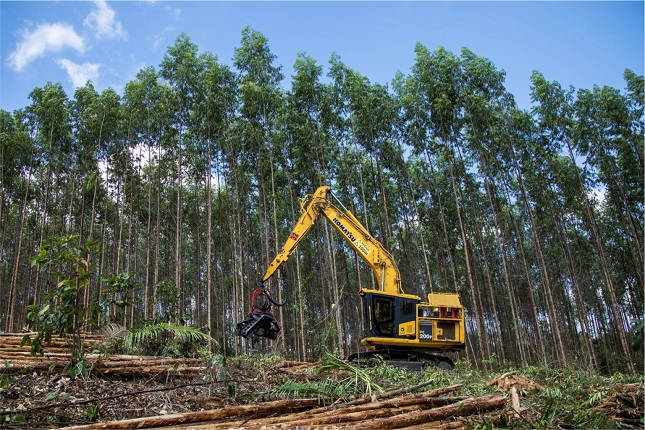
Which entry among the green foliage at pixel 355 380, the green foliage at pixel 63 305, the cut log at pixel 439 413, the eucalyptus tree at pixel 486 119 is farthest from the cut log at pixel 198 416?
the eucalyptus tree at pixel 486 119

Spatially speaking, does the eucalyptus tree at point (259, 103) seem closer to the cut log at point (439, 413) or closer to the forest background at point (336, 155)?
the forest background at point (336, 155)

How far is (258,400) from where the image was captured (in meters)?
3.90

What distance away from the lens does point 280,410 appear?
3109 mm

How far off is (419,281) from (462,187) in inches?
181

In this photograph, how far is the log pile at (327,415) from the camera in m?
2.70

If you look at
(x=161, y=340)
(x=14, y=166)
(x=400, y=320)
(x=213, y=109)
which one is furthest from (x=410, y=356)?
(x=14, y=166)

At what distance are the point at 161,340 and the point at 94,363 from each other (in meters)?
3.17

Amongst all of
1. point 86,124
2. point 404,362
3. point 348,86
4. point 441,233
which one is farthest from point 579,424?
point 441,233

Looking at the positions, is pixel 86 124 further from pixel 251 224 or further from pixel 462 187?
pixel 462 187

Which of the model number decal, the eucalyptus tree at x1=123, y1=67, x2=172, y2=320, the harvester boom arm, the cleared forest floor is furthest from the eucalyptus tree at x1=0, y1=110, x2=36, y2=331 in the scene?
the cleared forest floor

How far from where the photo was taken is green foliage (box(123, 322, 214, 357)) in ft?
20.5

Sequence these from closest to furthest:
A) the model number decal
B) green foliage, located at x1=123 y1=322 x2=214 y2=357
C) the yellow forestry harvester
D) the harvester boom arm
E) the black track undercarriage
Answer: green foliage, located at x1=123 y1=322 x2=214 y2=357 → the yellow forestry harvester → the black track undercarriage → the harvester boom arm → the model number decal

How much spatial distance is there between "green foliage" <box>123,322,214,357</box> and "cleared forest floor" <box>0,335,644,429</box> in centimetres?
124

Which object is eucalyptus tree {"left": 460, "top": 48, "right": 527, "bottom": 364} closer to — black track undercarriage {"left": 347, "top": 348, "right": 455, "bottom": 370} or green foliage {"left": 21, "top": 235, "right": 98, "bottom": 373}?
black track undercarriage {"left": 347, "top": 348, "right": 455, "bottom": 370}
